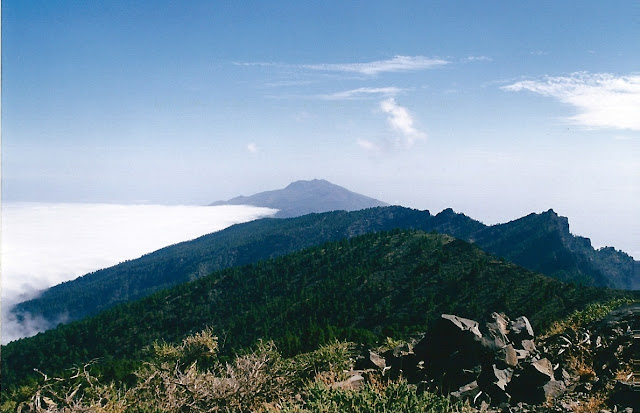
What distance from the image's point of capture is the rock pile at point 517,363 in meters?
13.7

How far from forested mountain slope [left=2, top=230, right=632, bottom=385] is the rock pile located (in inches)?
1837

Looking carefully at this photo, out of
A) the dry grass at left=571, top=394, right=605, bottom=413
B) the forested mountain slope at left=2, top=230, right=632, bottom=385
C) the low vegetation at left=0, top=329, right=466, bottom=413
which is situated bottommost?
the forested mountain slope at left=2, top=230, right=632, bottom=385

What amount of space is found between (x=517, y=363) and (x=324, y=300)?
92.6 metres

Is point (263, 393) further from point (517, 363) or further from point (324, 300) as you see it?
point (324, 300)

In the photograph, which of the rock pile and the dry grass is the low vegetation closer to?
the rock pile

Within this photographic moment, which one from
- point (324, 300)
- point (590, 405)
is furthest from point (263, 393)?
point (324, 300)

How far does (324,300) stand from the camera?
348ft

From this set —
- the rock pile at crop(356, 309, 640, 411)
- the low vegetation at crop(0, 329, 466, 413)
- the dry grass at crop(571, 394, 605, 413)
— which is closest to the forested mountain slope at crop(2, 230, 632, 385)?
the rock pile at crop(356, 309, 640, 411)

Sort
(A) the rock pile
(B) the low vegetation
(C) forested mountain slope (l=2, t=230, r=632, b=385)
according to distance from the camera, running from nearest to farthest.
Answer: (B) the low vegetation < (A) the rock pile < (C) forested mountain slope (l=2, t=230, r=632, b=385)

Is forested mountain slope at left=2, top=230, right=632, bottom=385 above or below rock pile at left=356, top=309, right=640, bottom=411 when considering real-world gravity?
below

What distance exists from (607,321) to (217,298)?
129 m

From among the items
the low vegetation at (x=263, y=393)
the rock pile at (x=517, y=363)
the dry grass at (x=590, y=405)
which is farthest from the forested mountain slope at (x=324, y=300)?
the dry grass at (x=590, y=405)

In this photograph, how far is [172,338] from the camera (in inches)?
4510

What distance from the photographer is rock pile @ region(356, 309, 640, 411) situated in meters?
13.7
